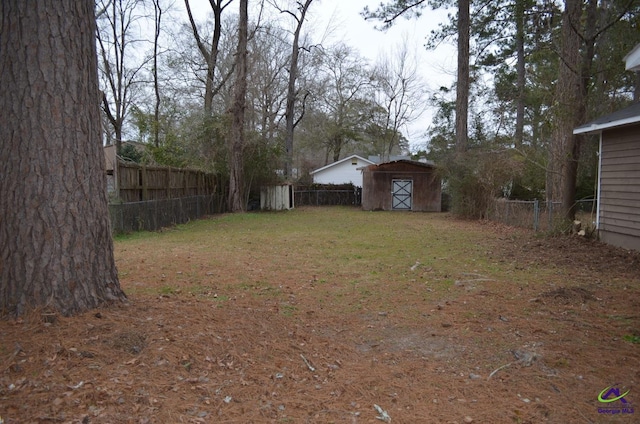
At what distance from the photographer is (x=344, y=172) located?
105 ft

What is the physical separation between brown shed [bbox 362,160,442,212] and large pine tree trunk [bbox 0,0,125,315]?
20.3 m

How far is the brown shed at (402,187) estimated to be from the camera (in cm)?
2264

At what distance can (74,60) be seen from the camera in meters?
3.25

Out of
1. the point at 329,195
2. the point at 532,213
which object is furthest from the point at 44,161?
the point at 329,195

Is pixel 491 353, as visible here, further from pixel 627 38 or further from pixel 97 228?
pixel 627 38

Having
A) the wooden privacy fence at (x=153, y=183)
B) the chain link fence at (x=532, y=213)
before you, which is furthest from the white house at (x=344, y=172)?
the chain link fence at (x=532, y=213)

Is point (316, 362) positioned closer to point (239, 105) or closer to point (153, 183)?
point (153, 183)

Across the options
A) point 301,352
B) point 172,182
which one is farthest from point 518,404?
point 172,182

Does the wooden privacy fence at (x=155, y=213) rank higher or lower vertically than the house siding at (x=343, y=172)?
lower

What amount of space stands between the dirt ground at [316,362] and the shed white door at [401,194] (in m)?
18.3

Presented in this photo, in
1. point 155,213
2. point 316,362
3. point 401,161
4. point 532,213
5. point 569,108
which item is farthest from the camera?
point 401,161

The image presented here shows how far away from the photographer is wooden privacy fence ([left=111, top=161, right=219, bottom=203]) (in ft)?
34.0

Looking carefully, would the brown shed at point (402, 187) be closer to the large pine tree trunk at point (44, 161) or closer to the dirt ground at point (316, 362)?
the dirt ground at point (316, 362)

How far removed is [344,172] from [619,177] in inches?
952
